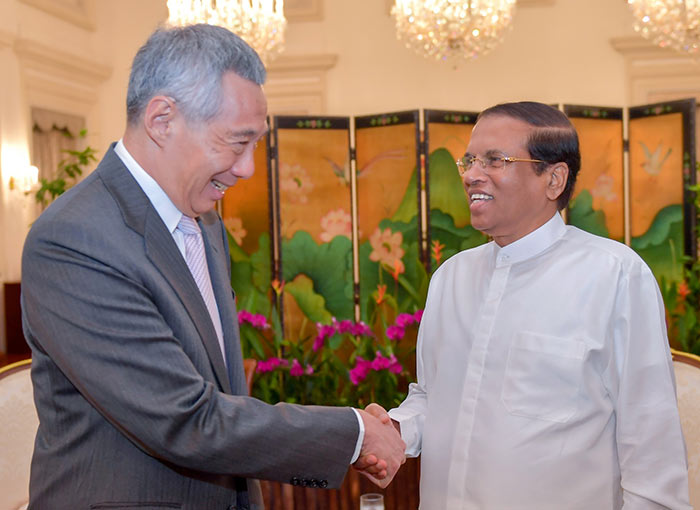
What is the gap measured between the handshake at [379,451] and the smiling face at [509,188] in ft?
1.80

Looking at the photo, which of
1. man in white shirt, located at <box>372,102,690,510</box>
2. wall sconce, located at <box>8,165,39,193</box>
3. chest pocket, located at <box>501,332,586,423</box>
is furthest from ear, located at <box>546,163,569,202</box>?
wall sconce, located at <box>8,165,39,193</box>

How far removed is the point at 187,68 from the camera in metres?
1.39

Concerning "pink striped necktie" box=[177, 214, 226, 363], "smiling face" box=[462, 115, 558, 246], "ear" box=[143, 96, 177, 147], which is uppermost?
"ear" box=[143, 96, 177, 147]

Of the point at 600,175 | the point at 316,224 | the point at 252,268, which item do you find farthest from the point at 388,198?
the point at 600,175

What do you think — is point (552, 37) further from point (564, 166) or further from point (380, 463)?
point (380, 463)

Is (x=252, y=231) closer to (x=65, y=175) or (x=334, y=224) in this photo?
(x=334, y=224)

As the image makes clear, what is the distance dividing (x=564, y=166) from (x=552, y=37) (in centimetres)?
721

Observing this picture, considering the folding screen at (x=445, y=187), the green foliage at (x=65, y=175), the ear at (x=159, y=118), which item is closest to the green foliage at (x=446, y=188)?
the folding screen at (x=445, y=187)

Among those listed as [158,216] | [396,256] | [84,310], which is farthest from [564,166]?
[396,256]

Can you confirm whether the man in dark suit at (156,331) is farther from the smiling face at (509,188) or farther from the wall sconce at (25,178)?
the wall sconce at (25,178)

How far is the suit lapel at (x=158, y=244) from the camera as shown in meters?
1.38

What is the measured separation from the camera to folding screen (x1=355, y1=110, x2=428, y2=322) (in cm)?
616

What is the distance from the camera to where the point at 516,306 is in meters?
1.83

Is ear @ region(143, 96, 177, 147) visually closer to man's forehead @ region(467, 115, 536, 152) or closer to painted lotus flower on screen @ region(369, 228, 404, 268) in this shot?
man's forehead @ region(467, 115, 536, 152)
